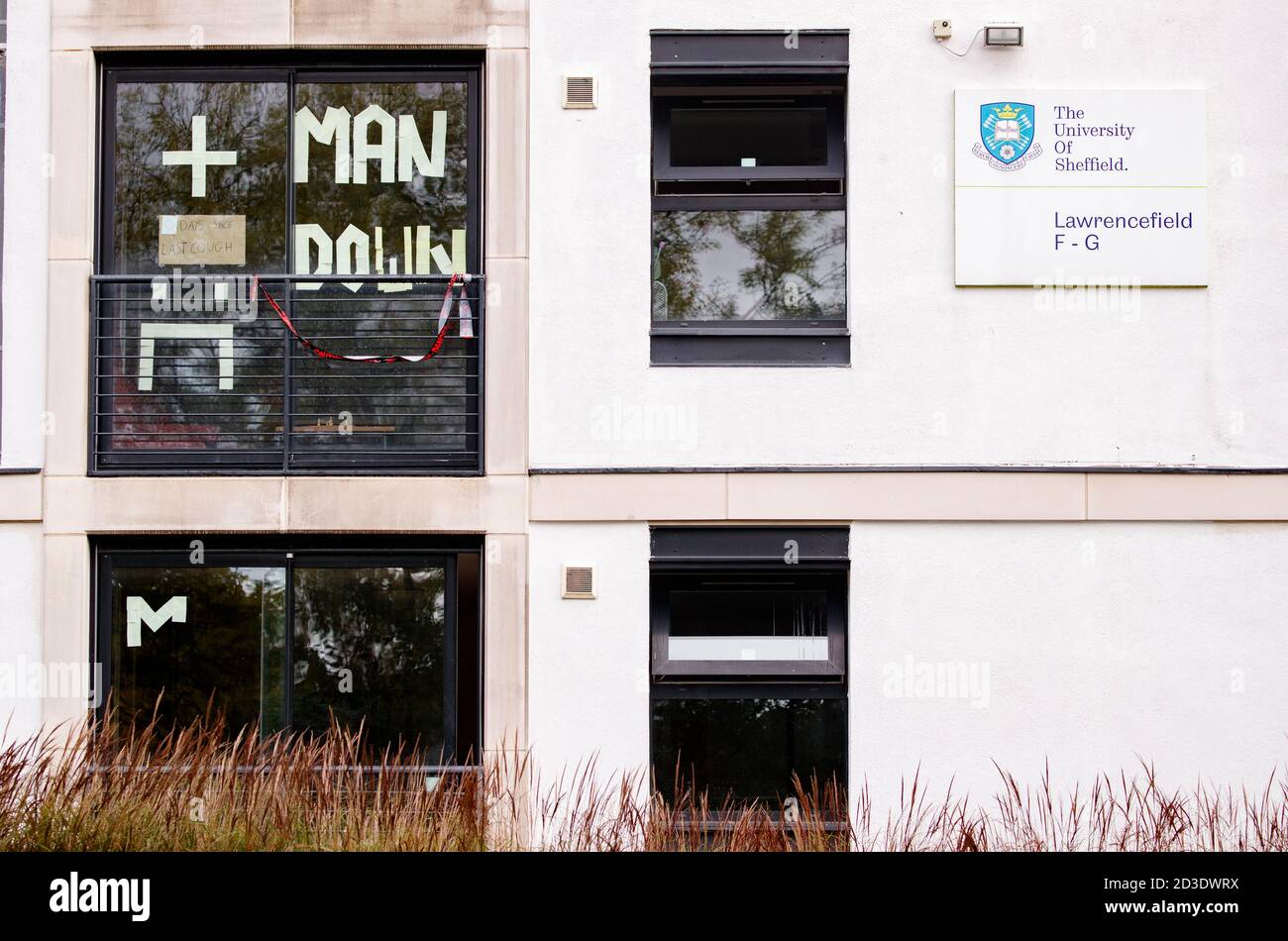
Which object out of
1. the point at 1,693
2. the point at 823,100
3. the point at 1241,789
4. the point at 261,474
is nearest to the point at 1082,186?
the point at 823,100

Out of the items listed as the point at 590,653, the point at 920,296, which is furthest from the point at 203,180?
the point at 920,296

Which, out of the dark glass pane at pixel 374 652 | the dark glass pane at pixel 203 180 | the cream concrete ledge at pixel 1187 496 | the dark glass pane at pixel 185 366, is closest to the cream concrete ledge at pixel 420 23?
the dark glass pane at pixel 203 180

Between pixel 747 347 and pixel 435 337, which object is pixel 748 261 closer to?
pixel 747 347

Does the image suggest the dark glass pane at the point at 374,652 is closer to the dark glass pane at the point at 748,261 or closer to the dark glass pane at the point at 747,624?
the dark glass pane at the point at 747,624

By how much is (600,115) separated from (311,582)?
3.87 meters

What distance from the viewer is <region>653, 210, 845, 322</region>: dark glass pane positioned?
8.88 m

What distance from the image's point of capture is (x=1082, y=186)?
8.62m

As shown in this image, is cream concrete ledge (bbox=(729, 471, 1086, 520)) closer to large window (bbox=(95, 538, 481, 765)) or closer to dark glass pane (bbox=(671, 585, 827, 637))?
dark glass pane (bbox=(671, 585, 827, 637))

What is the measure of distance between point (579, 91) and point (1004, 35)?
9.73ft

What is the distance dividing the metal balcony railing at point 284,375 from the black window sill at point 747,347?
1336 millimetres

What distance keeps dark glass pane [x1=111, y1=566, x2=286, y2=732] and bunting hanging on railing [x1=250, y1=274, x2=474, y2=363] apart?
5.21ft

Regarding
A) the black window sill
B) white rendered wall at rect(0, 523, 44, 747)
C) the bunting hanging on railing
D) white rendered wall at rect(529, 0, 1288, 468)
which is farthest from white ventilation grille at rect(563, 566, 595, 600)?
white rendered wall at rect(0, 523, 44, 747)

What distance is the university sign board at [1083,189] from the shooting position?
8.62 meters

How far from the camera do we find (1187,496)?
27.9ft
